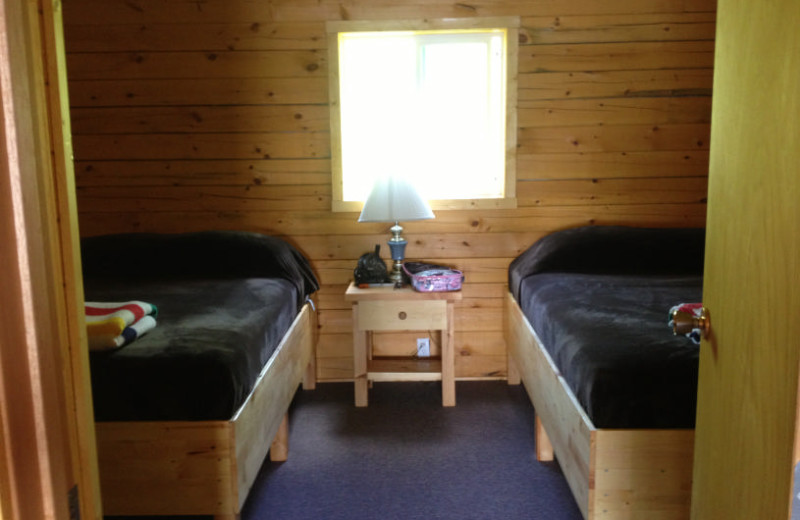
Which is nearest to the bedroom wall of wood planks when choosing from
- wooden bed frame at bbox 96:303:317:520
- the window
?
the window

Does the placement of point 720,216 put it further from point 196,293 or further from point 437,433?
point 196,293

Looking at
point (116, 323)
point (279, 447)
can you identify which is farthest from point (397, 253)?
point (116, 323)

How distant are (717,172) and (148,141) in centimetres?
276

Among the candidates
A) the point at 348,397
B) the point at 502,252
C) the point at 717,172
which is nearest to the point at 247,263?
the point at 348,397

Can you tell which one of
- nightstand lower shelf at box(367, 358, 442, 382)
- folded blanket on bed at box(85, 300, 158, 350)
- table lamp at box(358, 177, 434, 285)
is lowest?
nightstand lower shelf at box(367, 358, 442, 382)

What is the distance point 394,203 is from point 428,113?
61cm

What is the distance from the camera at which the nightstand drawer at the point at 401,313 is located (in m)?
2.83

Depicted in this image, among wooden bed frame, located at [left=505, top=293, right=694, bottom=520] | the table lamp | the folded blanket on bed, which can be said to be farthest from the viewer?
the table lamp

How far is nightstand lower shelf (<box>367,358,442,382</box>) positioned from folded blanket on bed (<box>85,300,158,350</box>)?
46.2 inches

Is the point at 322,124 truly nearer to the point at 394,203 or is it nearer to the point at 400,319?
the point at 394,203

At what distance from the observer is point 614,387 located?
1555mm

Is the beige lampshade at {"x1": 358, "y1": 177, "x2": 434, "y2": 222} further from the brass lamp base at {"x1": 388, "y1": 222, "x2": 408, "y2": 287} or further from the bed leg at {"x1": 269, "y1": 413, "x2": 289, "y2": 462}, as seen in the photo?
the bed leg at {"x1": 269, "y1": 413, "x2": 289, "y2": 462}

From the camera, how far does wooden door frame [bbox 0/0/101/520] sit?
61 centimetres

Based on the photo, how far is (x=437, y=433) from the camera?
259cm
